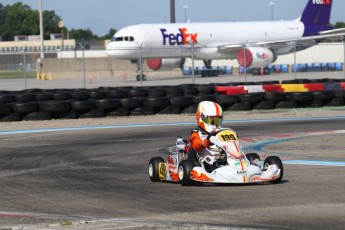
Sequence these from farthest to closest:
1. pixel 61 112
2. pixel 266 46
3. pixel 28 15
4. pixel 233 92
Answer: pixel 28 15 < pixel 266 46 < pixel 233 92 < pixel 61 112

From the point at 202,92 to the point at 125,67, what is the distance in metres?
33.1

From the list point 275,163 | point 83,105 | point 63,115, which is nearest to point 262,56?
point 83,105

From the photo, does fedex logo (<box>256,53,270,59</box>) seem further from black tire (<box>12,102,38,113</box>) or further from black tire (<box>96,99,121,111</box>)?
black tire (<box>12,102,38,113</box>)

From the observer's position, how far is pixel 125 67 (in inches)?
2347

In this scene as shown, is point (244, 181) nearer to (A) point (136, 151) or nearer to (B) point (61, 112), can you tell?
(A) point (136, 151)

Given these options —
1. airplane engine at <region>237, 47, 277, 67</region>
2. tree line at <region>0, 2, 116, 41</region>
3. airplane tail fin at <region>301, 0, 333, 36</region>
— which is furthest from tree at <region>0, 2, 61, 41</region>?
airplane engine at <region>237, 47, 277, 67</region>

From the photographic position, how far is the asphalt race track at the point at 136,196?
7922 millimetres

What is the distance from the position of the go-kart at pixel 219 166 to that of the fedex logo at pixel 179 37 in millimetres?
41745

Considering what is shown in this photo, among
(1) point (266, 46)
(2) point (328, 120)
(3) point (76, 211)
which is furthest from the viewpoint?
(1) point (266, 46)

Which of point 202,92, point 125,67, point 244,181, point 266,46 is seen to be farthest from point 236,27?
point 244,181

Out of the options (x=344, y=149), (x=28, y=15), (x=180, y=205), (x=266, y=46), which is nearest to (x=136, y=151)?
(x=344, y=149)

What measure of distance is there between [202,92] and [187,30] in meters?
28.0

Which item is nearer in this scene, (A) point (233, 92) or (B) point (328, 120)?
(B) point (328, 120)

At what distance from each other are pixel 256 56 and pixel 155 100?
29494 mm
